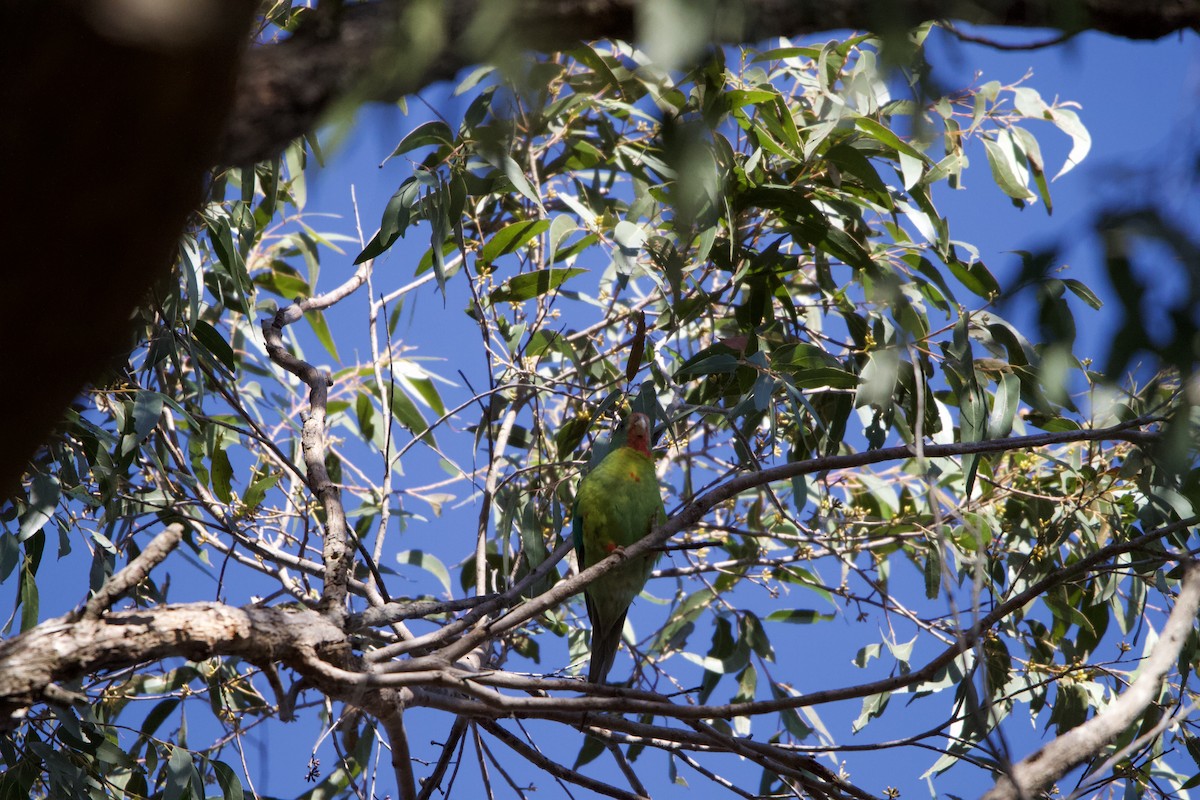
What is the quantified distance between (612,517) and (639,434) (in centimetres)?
34

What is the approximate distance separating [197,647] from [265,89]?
1.17 m

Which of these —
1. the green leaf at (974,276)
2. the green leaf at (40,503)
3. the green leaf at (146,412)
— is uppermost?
the green leaf at (974,276)

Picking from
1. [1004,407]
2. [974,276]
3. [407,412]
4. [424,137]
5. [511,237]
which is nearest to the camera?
[1004,407]

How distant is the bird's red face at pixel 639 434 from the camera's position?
12.0 ft

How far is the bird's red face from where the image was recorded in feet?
12.0

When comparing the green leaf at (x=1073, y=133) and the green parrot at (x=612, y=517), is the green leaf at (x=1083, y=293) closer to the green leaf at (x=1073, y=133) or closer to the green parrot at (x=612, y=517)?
the green leaf at (x=1073, y=133)

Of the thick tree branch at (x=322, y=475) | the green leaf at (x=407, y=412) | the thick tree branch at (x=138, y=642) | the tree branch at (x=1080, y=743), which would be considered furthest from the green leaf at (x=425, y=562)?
the tree branch at (x=1080, y=743)

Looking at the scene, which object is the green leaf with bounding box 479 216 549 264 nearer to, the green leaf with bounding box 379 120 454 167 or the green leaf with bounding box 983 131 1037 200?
the green leaf with bounding box 379 120 454 167

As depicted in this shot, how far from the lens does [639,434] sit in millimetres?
3775

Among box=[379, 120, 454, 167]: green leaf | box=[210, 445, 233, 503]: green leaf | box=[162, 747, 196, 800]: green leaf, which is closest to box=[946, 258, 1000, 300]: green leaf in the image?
box=[379, 120, 454, 167]: green leaf

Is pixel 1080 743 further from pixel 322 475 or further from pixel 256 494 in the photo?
pixel 256 494

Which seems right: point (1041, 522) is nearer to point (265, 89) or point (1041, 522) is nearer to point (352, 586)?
point (352, 586)

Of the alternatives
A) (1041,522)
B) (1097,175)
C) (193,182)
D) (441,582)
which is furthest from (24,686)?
(1041,522)

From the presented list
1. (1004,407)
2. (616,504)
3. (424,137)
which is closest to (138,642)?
(424,137)
